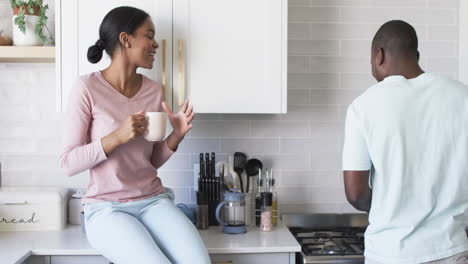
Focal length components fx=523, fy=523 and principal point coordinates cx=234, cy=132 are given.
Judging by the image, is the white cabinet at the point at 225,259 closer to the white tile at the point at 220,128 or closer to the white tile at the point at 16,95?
the white tile at the point at 220,128

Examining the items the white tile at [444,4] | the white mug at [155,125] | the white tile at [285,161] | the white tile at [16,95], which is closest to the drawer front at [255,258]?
the white mug at [155,125]

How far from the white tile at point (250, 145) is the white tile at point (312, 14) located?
0.62 m

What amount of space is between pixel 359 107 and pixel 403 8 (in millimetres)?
1353

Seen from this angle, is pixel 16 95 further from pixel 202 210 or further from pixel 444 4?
pixel 444 4

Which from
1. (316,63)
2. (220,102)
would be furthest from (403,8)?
(220,102)

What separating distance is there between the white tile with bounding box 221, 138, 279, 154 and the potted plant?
99 centimetres

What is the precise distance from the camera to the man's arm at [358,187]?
5.24 ft

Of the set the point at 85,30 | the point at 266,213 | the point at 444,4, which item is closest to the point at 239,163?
the point at 266,213

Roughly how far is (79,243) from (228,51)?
999mm

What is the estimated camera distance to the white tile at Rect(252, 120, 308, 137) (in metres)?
2.63

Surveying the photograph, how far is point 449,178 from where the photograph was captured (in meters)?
Result: 1.51

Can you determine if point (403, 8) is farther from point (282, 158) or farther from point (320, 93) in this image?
point (282, 158)

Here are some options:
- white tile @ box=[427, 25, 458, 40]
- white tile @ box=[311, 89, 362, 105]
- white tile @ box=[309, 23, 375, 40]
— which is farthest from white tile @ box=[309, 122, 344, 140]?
white tile @ box=[427, 25, 458, 40]

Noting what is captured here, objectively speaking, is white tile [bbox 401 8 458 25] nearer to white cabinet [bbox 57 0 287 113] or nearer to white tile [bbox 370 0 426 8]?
white tile [bbox 370 0 426 8]
